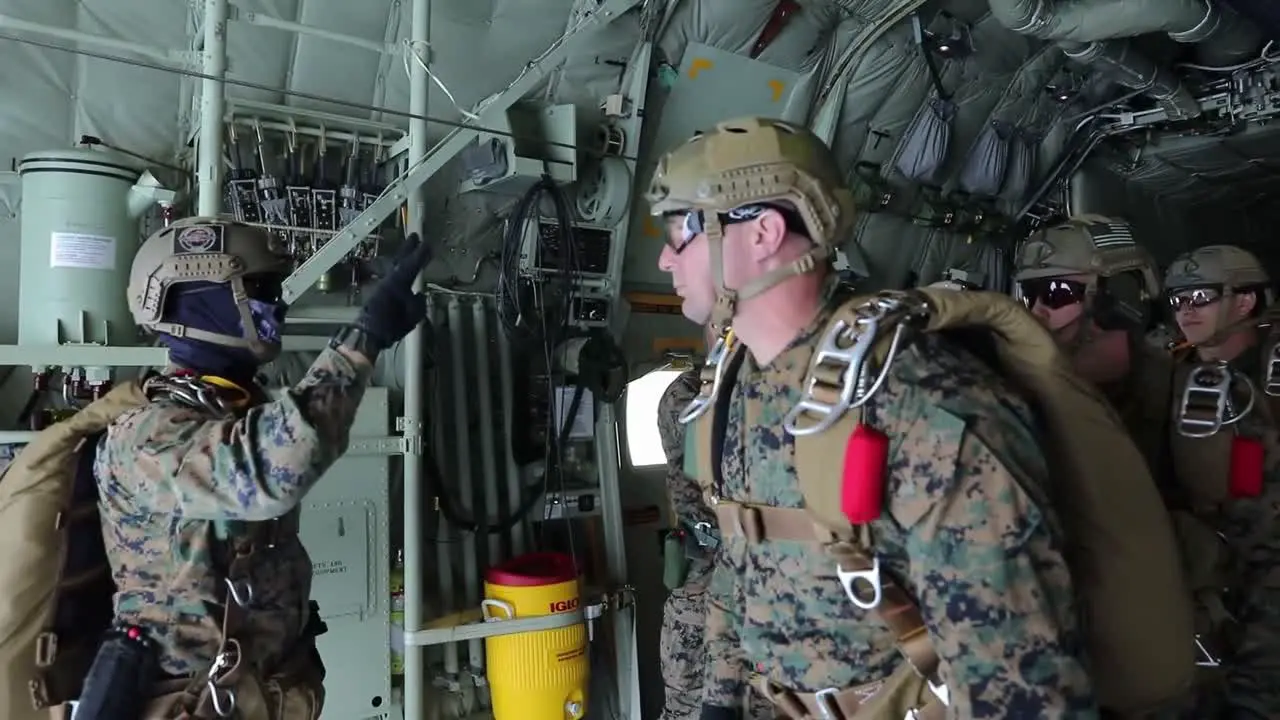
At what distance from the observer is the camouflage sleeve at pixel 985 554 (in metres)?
1.26

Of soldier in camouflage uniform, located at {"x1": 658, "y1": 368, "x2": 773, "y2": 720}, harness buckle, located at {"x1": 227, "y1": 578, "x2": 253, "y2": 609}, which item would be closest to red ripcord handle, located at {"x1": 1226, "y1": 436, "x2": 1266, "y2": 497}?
soldier in camouflage uniform, located at {"x1": 658, "y1": 368, "x2": 773, "y2": 720}

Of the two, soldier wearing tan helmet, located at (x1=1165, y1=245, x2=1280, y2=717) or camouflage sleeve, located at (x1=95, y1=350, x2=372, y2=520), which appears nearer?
camouflage sleeve, located at (x1=95, y1=350, x2=372, y2=520)

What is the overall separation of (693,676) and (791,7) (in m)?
3.41

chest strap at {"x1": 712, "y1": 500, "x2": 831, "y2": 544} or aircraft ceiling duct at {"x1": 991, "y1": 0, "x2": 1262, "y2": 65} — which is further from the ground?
aircraft ceiling duct at {"x1": 991, "y1": 0, "x2": 1262, "y2": 65}

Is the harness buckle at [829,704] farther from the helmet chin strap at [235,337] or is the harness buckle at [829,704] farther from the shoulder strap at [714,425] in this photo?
the helmet chin strap at [235,337]

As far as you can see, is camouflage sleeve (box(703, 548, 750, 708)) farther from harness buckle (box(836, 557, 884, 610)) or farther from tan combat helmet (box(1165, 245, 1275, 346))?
tan combat helmet (box(1165, 245, 1275, 346))

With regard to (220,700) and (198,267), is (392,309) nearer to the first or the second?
(198,267)

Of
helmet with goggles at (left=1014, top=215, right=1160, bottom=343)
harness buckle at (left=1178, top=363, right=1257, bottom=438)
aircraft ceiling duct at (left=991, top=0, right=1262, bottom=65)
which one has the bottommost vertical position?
harness buckle at (left=1178, top=363, right=1257, bottom=438)

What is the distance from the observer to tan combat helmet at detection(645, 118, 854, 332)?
5.31ft

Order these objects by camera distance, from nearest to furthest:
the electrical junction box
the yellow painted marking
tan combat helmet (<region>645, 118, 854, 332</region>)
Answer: tan combat helmet (<region>645, 118, 854, 332</region>) < the electrical junction box < the yellow painted marking

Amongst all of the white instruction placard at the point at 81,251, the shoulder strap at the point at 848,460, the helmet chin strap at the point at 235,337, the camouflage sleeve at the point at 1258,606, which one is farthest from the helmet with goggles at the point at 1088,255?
the white instruction placard at the point at 81,251

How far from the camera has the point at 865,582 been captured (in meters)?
1.40

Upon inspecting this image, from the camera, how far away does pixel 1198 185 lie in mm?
6988

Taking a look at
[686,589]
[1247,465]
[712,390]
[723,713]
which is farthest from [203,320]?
[1247,465]
